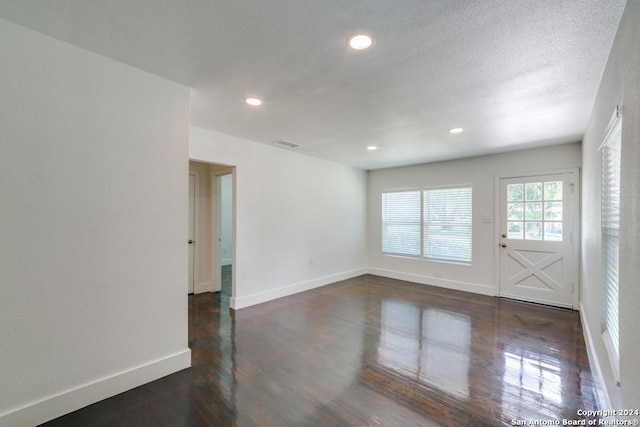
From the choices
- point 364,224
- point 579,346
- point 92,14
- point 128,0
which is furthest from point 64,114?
point 364,224

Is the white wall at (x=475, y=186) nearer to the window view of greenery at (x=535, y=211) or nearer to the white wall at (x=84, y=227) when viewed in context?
the window view of greenery at (x=535, y=211)

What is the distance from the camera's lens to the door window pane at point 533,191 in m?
4.45

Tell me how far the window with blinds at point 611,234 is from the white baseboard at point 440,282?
290cm

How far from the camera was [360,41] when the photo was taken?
1.79 m

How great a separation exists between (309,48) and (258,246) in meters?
3.12

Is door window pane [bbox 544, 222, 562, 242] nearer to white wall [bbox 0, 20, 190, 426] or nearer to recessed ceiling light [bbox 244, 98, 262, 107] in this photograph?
recessed ceiling light [bbox 244, 98, 262, 107]

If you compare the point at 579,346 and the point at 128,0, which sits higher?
the point at 128,0

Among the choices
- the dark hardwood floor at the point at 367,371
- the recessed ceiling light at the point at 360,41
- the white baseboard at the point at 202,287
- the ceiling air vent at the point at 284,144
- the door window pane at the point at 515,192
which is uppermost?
the recessed ceiling light at the point at 360,41

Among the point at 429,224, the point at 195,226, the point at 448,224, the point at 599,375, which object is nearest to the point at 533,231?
the point at 448,224

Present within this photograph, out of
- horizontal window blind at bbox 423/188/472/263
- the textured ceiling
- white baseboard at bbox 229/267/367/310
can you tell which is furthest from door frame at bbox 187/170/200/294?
horizontal window blind at bbox 423/188/472/263

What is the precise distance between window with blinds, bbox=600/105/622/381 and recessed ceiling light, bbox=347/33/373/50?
1463 millimetres

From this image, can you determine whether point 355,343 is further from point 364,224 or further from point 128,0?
point 364,224

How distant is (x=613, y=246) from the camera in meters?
1.86

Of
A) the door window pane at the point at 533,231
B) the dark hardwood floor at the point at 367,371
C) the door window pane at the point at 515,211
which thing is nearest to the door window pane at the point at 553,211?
the door window pane at the point at 533,231
